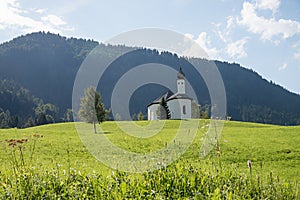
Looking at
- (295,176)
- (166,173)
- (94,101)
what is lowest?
(295,176)

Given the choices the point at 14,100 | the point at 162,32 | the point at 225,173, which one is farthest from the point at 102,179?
the point at 14,100

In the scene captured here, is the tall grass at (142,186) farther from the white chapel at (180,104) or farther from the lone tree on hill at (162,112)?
the white chapel at (180,104)

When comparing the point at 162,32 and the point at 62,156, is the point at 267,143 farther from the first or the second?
the point at 162,32

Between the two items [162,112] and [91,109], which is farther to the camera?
[162,112]

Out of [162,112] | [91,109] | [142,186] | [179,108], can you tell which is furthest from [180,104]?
[142,186]

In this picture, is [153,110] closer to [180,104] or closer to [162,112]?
[180,104]

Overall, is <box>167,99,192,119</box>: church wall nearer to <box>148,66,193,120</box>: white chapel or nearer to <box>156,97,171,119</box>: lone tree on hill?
<box>148,66,193,120</box>: white chapel

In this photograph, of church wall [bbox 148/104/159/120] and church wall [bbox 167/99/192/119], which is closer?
church wall [bbox 167/99/192/119]

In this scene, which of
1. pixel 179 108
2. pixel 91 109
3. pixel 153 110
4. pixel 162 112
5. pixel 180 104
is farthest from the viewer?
pixel 153 110

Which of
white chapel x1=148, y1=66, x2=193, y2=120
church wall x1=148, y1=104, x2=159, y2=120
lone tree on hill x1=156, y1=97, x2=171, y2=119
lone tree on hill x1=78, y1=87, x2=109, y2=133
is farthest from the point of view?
church wall x1=148, y1=104, x2=159, y2=120

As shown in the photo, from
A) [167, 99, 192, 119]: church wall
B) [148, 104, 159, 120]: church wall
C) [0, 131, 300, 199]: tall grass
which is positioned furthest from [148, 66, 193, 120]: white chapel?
[0, 131, 300, 199]: tall grass

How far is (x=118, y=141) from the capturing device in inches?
971

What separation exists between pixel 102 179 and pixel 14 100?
168m

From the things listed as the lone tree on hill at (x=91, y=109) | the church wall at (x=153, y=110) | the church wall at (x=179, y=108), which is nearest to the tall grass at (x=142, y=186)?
the lone tree on hill at (x=91, y=109)
